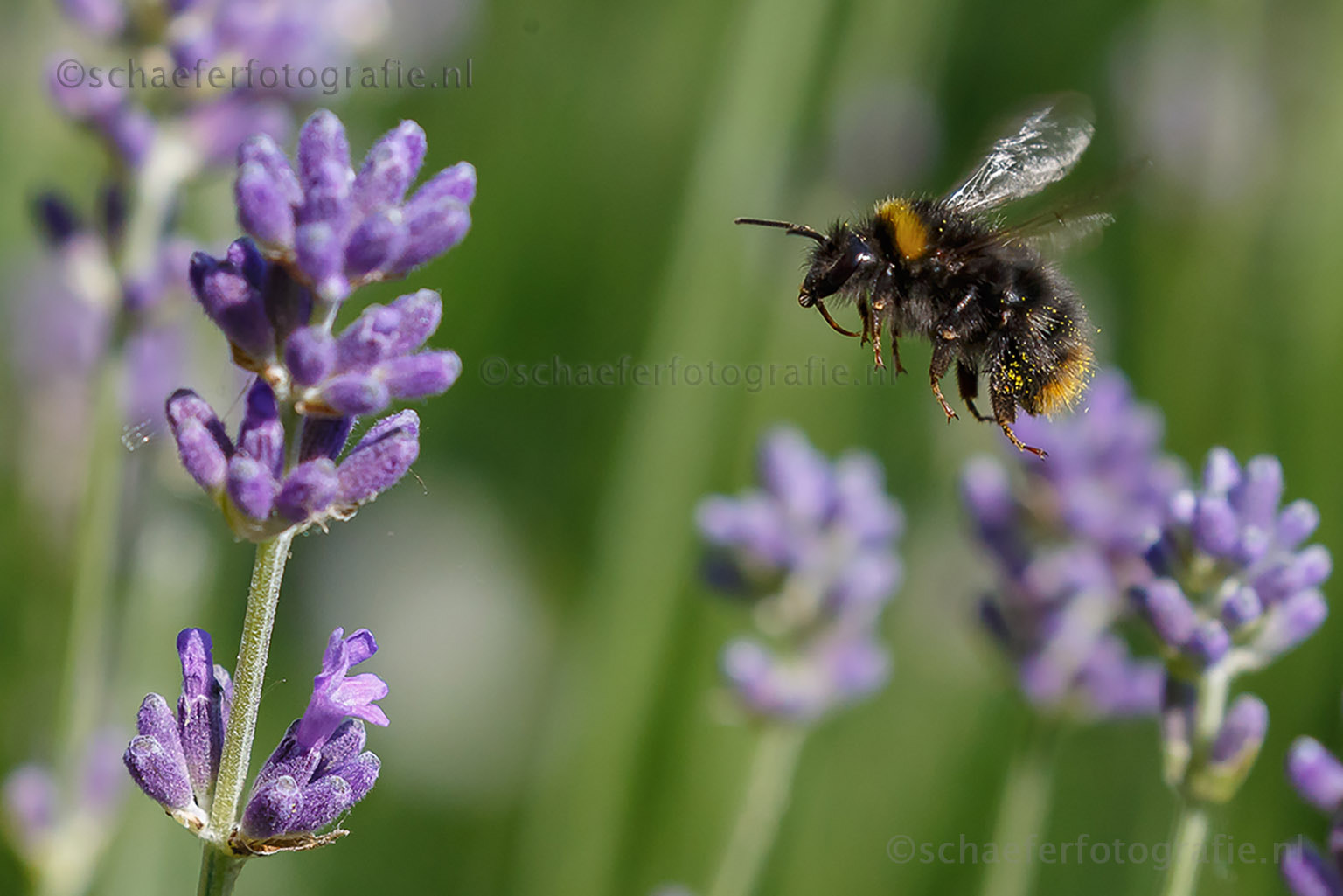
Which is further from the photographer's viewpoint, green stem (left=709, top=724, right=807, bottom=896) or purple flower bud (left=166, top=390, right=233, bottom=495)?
green stem (left=709, top=724, right=807, bottom=896)

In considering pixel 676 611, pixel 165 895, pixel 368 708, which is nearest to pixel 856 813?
pixel 676 611

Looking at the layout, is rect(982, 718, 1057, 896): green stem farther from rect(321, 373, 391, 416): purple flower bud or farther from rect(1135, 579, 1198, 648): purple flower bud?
rect(321, 373, 391, 416): purple flower bud

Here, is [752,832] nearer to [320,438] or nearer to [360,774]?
[360,774]

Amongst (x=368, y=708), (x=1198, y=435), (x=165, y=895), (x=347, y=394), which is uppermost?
(x=1198, y=435)

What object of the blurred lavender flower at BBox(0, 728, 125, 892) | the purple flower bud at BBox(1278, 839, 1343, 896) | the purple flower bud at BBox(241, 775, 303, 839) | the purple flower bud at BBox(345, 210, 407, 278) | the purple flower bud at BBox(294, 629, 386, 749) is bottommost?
the blurred lavender flower at BBox(0, 728, 125, 892)

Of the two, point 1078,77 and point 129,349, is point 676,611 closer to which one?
point 129,349

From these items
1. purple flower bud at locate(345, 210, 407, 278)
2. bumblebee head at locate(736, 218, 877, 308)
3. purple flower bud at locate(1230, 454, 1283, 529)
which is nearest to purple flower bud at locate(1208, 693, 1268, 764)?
purple flower bud at locate(1230, 454, 1283, 529)
